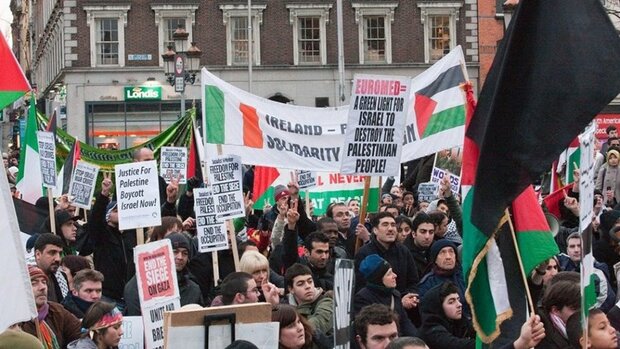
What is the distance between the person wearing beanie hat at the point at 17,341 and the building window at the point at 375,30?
4983 centimetres

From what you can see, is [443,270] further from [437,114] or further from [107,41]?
[107,41]

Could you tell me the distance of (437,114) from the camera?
14.0 meters

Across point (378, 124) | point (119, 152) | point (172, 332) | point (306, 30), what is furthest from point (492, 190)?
point (306, 30)

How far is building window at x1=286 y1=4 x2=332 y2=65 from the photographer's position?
55625 millimetres

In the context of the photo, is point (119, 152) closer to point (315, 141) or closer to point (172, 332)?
point (315, 141)

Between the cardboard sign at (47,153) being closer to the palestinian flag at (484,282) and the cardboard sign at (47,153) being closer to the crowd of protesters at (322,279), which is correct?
the crowd of protesters at (322,279)

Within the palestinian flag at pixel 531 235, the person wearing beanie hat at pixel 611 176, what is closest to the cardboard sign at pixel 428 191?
the person wearing beanie hat at pixel 611 176

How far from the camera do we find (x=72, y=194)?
51.4 ft

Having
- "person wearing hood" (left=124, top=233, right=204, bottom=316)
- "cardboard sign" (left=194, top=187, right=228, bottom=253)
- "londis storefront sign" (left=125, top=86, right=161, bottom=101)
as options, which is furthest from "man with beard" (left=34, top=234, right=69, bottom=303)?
"londis storefront sign" (left=125, top=86, right=161, bottom=101)

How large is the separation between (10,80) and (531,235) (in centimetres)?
408

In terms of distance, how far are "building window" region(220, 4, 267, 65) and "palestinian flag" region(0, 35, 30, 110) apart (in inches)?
1770

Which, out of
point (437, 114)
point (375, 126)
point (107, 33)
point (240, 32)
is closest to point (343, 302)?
point (375, 126)

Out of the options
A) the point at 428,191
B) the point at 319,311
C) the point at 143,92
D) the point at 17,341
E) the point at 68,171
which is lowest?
the point at 319,311

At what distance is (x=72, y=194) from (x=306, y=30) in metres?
40.8
